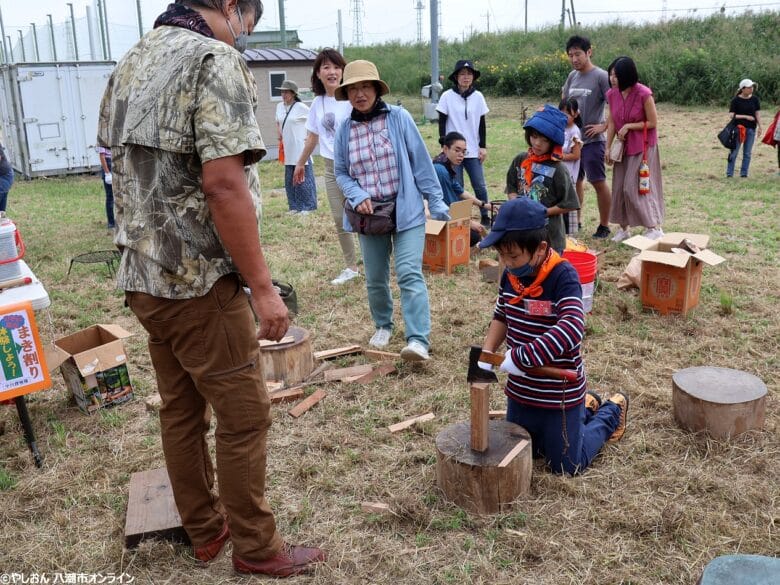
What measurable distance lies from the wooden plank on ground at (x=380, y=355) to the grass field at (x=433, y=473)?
138 mm

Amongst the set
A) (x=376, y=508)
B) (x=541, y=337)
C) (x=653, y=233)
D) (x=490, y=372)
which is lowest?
(x=376, y=508)

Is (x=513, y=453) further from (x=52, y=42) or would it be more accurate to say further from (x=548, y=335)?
(x=52, y=42)

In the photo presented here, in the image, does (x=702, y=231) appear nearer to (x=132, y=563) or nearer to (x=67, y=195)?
(x=132, y=563)

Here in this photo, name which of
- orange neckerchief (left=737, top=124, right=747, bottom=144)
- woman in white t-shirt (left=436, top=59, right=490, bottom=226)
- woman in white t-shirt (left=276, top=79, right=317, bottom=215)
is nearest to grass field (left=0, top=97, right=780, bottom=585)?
woman in white t-shirt (left=436, top=59, right=490, bottom=226)

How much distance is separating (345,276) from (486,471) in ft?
13.1

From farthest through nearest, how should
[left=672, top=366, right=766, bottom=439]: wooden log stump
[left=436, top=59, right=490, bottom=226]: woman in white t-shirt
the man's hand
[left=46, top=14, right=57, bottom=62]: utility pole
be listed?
[left=46, top=14, right=57, bottom=62]: utility pole < [left=436, top=59, right=490, bottom=226]: woman in white t-shirt < [left=672, top=366, right=766, bottom=439]: wooden log stump < the man's hand

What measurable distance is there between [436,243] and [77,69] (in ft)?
37.7

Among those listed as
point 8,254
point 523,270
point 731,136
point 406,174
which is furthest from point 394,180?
point 731,136

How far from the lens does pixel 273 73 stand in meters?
16.6

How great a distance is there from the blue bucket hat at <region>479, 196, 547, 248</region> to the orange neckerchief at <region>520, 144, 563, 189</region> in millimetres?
1986

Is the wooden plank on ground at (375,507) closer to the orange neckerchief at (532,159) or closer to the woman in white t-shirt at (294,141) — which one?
the orange neckerchief at (532,159)

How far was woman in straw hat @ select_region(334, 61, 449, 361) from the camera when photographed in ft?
15.4

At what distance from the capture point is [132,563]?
2.95 metres

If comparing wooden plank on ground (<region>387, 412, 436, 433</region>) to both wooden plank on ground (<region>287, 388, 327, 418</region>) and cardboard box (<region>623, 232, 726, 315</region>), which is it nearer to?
wooden plank on ground (<region>287, 388, 327, 418</region>)
